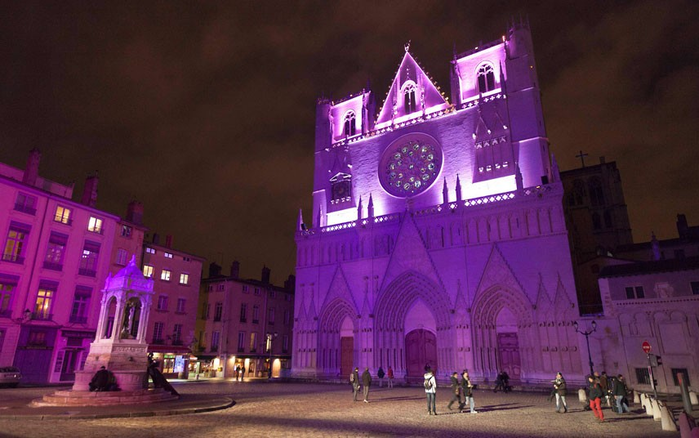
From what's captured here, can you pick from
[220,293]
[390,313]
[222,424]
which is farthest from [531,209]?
[220,293]

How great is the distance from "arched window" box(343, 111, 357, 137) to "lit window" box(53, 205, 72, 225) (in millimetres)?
22657

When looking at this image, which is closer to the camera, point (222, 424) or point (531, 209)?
point (222, 424)

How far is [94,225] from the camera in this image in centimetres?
3042

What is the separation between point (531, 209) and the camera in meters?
26.7

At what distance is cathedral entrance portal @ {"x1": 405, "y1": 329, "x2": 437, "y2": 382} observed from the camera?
29.2 metres

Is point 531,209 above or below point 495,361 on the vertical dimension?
above

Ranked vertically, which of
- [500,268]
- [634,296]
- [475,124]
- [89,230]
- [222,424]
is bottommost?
[222,424]

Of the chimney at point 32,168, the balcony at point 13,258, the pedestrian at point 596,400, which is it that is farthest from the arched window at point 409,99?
the balcony at point 13,258

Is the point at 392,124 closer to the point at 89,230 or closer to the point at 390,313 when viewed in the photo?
the point at 390,313

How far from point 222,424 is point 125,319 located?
9.85m

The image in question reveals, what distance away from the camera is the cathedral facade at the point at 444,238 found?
2575cm

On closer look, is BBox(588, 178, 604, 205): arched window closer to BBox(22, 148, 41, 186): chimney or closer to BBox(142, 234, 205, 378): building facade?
BBox(142, 234, 205, 378): building facade

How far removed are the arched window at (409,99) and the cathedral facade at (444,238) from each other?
0.38ft

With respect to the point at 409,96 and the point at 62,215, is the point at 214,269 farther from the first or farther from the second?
the point at 409,96
